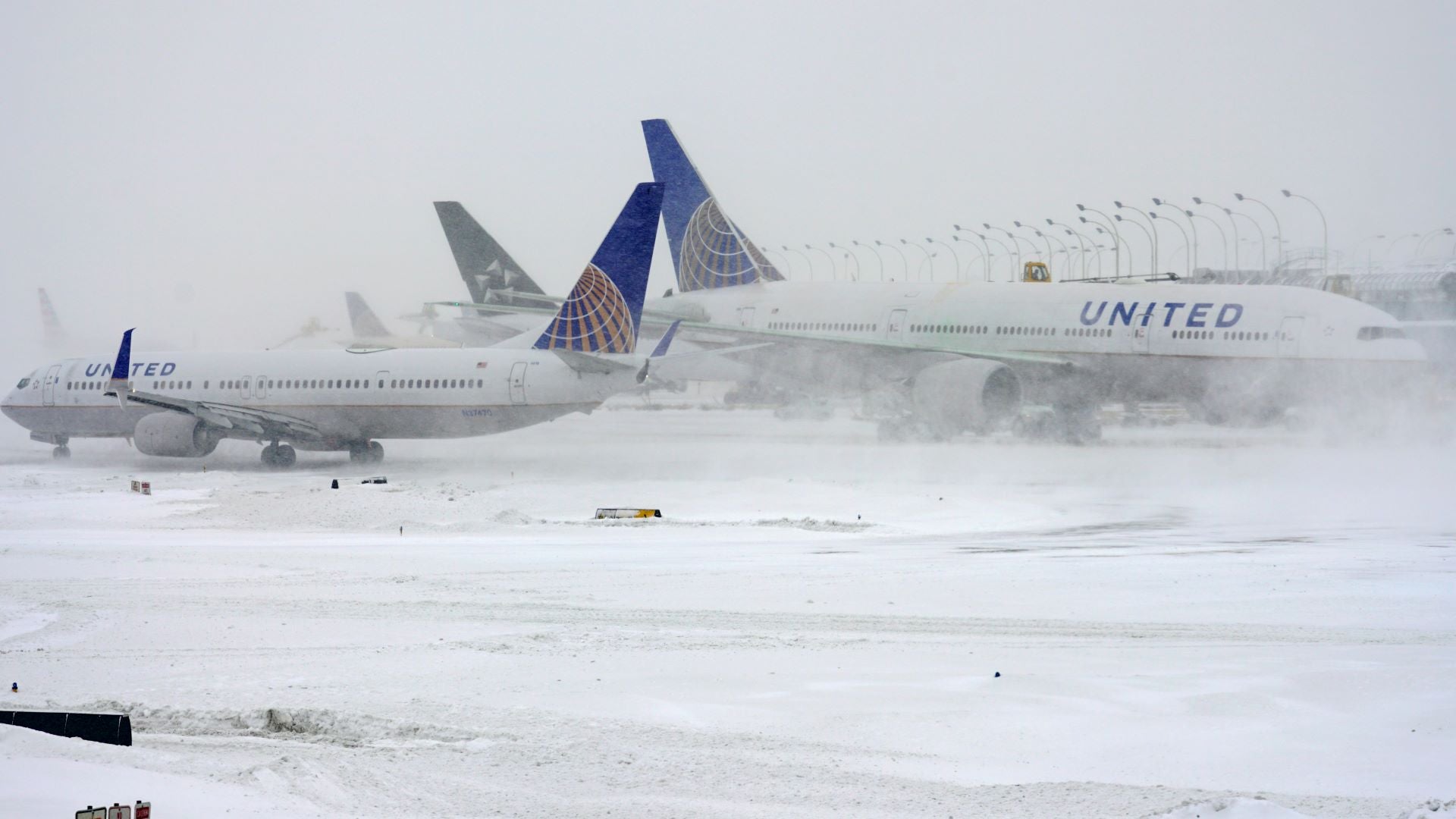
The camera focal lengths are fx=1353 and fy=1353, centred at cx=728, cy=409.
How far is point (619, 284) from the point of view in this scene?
31188 millimetres

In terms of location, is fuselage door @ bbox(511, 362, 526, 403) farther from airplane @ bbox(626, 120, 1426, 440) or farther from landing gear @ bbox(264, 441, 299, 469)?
airplane @ bbox(626, 120, 1426, 440)

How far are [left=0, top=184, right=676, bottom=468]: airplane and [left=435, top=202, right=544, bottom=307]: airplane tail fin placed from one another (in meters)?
9.24

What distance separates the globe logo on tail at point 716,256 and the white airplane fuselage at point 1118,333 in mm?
2495

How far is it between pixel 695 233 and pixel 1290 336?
68.2 feet

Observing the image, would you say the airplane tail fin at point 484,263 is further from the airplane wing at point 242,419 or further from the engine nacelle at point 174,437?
the engine nacelle at point 174,437

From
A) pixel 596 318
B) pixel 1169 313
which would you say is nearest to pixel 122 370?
pixel 596 318

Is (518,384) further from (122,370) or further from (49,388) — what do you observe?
(49,388)

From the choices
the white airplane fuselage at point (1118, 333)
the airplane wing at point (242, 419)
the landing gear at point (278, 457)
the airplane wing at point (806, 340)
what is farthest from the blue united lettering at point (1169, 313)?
the landing gear at point (278, 457)

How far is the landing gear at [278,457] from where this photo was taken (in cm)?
3438

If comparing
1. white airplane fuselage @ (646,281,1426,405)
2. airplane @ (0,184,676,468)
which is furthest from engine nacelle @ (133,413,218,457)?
white airplane fuselage @ (646,281,1426,405)

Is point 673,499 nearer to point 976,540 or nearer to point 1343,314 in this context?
point 976,540

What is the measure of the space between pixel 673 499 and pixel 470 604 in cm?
1101

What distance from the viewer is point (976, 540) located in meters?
18.7

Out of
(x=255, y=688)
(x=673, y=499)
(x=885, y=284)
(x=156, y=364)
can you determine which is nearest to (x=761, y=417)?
(x=885, y=284)
